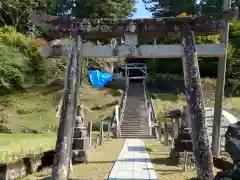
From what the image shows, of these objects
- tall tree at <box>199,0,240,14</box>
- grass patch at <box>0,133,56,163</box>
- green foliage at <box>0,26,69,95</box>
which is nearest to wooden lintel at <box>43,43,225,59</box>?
grass patch at <box>0,133,56,163</box>

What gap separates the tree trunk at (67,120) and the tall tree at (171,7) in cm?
3196

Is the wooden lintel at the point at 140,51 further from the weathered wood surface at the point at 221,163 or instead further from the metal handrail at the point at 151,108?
the metal handrail at the point at 151,108

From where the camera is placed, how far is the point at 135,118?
2605 centimetres

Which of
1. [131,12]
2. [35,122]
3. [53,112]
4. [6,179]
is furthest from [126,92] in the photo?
[6,179]

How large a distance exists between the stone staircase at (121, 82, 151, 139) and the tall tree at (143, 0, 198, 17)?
461 inches

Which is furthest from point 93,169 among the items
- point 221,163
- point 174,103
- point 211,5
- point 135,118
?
point 211,5

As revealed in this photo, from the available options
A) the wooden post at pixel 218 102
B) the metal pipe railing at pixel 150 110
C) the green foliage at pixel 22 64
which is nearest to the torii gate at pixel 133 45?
the wooden post at pixel 218 102

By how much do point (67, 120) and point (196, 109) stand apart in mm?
2975

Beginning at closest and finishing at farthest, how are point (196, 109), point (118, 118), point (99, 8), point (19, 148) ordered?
point (196, 109) < point (19, 148) < point (118, 118) < point (99, 8)

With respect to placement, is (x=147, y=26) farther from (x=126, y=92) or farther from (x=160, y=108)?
(x=126, y=92)

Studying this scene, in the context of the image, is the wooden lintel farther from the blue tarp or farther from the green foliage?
the blue tarp

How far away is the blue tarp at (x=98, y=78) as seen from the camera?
35.0 m

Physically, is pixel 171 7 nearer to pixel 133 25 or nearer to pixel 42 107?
pixel 42 107

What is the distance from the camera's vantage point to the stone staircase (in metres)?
23.7
